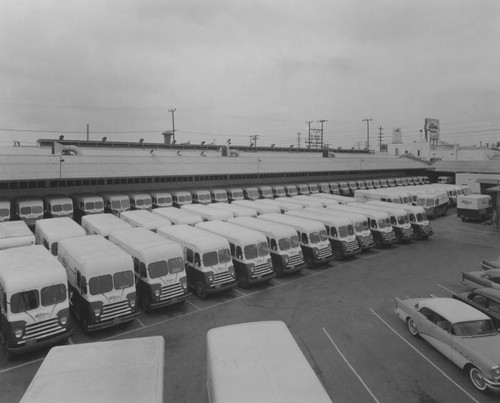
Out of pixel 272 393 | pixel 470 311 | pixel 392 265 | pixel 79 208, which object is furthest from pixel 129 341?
pixel 79 208

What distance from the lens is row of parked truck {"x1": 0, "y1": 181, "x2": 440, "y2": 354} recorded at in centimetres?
1154

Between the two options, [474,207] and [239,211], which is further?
[474,207]

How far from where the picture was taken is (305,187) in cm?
4434

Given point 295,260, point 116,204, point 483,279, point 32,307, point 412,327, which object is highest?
point 116,204

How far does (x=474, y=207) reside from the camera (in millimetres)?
35344

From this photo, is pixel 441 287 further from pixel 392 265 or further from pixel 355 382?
pixel 355 382

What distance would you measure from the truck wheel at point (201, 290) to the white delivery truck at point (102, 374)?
25.3ft

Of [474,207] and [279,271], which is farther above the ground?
[474,207]

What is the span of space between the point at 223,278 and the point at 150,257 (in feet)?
11.4

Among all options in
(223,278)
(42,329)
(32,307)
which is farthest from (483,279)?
(32,307)

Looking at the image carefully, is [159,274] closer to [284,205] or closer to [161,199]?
[284,205]

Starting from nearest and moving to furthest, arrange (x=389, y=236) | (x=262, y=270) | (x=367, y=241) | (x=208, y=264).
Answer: (x=208, y=264) < (x=262, y=270) < (x=367, y=241) < (x=389, y=236)

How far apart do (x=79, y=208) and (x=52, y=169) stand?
159 inches

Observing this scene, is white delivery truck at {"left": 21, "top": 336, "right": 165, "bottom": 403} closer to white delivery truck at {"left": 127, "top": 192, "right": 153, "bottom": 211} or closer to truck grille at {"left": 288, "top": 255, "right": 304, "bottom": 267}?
truck grille at {"left": 288, "top": 255, "right": 304, "bottom": 267}
